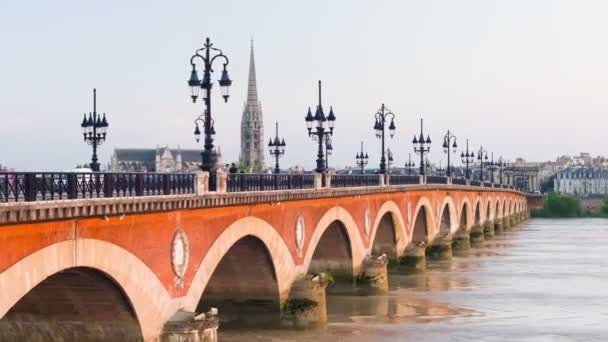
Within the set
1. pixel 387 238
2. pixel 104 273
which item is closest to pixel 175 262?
pixel 104 273

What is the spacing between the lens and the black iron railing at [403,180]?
183 feet

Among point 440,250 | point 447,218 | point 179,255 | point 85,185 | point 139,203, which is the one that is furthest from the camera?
point 447,218

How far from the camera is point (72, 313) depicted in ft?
72.9

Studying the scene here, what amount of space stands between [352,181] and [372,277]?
12.6ft

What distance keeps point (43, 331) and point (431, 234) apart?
147 ft

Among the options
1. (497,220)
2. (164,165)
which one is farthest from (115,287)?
(164,165)

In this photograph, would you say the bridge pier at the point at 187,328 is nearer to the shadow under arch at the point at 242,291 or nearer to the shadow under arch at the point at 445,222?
the shadow under arch at the point at 242,291

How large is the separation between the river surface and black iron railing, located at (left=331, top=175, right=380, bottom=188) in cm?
424

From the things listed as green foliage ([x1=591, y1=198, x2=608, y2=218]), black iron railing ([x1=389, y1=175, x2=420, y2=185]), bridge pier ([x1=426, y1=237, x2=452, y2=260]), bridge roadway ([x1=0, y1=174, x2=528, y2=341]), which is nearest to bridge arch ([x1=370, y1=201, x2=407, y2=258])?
black iron railing ([x1=389, y1=175, x2=420, y2=185])

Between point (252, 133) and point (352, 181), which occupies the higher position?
point (252, 133)

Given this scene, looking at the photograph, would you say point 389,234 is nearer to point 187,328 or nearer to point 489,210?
point 187,328

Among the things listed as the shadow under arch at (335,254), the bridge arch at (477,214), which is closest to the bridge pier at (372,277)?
the shadow under arch at (335,254)

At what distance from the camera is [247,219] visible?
2872cm

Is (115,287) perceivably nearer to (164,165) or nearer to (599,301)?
(599,301)
